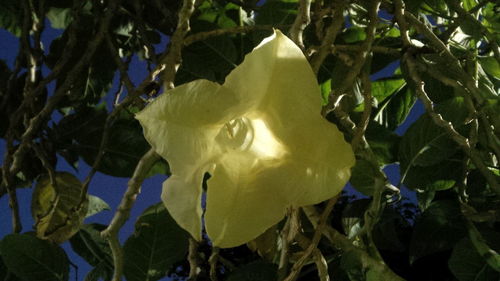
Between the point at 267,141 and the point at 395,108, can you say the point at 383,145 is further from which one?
the point at 267,141

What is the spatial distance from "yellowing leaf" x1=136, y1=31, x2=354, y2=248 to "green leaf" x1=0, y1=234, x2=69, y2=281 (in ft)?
0.81

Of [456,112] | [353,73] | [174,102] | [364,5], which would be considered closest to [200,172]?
[174,102]

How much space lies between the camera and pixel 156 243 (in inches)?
20.7

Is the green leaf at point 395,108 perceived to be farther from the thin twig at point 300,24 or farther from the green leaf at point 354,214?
the thin twig at point 300,24

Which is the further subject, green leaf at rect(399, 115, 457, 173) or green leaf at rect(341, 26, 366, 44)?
green leaf at rect(341, 26, 366, 44)

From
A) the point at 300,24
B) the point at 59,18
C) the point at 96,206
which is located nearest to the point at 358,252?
the point at 300,24

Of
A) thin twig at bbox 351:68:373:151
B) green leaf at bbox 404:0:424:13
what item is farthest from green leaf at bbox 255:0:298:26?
thin twig at bbox 351:68:373:151

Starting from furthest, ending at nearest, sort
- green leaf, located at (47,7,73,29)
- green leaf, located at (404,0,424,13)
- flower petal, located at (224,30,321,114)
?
green leaf, located at (47,7,73,29)
green leaf, located at (404,0,424,13)
flower petal, located at (224,30,321,114)

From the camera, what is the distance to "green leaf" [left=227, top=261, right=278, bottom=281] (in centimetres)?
50

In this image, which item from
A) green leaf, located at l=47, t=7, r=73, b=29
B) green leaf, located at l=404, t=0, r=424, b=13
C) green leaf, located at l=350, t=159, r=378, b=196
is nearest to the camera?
green leaf, located at l=350, t=159, r=378, b=196

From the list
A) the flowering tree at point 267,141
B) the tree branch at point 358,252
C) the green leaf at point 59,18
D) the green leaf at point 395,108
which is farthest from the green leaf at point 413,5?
the green leaf at point 59,18

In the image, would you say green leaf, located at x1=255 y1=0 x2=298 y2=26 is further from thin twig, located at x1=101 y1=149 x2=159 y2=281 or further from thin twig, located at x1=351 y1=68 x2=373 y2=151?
thin twig, located at x1=101 y1=149 x2=159 y2=281

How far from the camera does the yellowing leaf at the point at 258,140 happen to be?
0.33m

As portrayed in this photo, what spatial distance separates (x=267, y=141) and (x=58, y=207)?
36 cm
